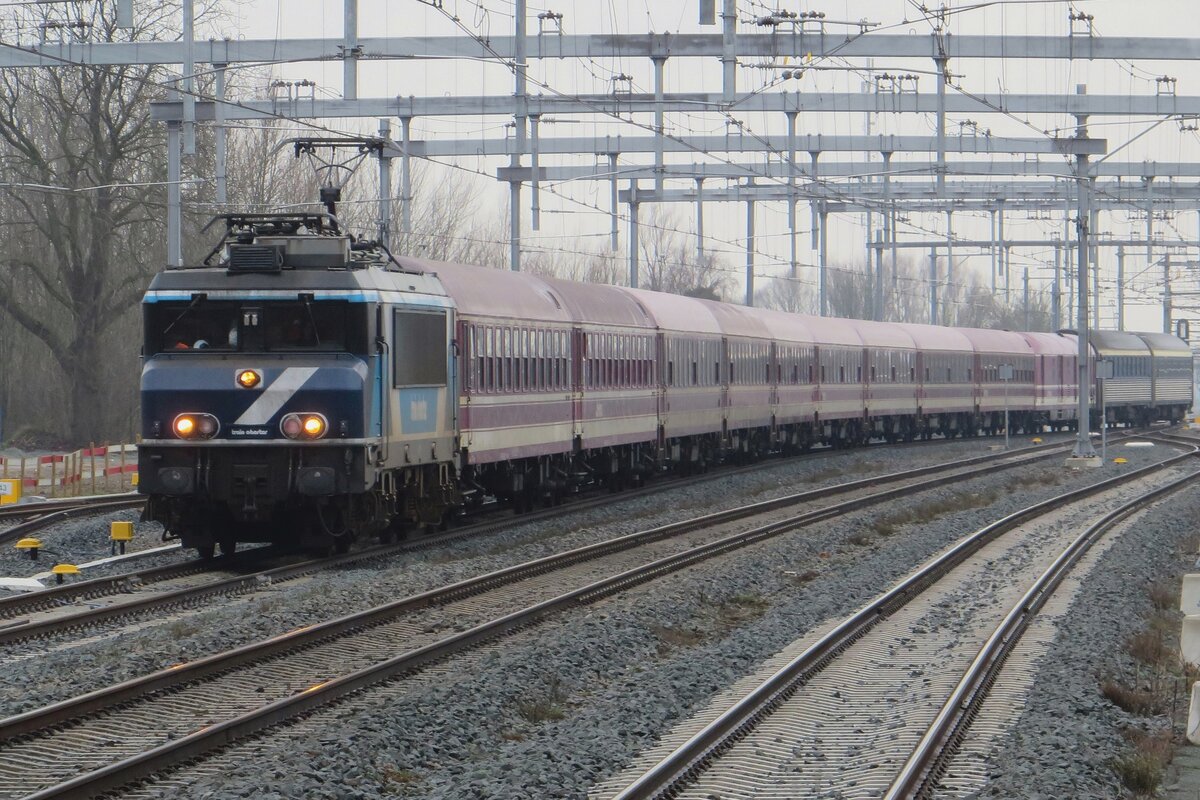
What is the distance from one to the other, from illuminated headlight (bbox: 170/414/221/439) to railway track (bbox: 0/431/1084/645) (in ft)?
4.52

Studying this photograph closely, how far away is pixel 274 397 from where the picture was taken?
1641 cm

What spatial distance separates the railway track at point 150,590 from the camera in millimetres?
13273

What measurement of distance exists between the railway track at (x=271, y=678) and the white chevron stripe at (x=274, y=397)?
267 cm

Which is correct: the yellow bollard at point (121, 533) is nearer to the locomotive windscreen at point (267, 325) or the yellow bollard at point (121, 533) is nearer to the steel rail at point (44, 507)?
the locomotive windscreen at point (267, 325)

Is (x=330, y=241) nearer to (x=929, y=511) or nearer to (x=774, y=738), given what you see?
(x=774, y=738)

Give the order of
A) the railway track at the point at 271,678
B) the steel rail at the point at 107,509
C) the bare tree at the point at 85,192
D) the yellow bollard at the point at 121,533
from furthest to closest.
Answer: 1. the bare tree at the point at 85,192
2. the yellow bollard at the point at 121,533
3. the steel rail at the point at 107,509
4. the railway track at the point at 271,678

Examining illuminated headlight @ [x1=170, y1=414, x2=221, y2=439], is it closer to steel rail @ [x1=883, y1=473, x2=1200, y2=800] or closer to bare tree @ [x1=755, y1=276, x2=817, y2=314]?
steel rail @ [x1=883, y1=473, x2=1200, y2=800]

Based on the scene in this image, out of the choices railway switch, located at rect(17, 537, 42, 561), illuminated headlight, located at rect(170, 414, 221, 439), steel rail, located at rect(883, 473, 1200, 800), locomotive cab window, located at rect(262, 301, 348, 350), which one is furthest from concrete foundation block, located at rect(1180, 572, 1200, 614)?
railway switch, located at rect(17, 537, 42, 561)

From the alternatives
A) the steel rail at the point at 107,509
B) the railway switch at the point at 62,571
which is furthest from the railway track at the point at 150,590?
the railway switch at the point at 62,571

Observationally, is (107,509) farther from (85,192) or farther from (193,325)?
(85,192)

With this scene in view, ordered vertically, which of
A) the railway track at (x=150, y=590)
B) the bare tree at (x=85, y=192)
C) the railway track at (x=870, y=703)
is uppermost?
the bare tree at (x=85, y=192)

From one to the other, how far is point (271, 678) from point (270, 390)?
5720mm

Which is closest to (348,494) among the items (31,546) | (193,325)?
(193,325)

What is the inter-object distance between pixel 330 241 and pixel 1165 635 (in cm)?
886
